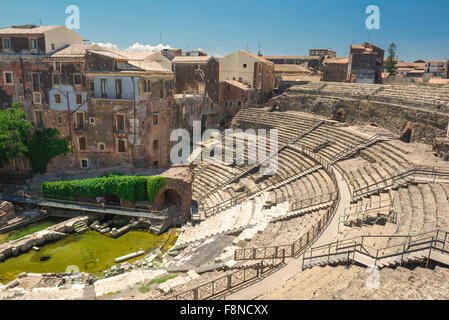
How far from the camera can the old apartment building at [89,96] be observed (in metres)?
28.6

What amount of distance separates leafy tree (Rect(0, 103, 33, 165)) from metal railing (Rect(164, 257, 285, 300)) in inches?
960

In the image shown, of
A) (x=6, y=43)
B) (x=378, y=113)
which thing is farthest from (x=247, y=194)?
(x=6, y=43)

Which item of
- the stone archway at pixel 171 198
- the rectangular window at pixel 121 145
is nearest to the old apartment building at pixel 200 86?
the rectangular window at pixel 121 145

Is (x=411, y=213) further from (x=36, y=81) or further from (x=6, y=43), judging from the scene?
(x=6, y=43)

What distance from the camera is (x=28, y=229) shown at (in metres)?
Answer: 25.8

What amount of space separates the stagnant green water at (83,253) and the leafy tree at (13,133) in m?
10.6

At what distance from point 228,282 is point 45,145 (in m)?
25.9

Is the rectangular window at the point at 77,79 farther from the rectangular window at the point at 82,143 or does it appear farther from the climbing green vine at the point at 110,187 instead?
the climbing green vine at the point at 110,187

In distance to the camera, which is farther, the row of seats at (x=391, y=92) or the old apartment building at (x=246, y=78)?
the old apartment building at (x=246, y=78)

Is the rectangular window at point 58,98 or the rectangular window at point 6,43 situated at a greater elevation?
the rectangular window at point 6,43

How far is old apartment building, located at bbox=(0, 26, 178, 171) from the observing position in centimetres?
2862

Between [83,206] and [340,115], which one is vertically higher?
[340,115]

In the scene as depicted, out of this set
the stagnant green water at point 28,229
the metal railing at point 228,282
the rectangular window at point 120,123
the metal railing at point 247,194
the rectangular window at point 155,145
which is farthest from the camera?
the rectangular window at point 155,145
